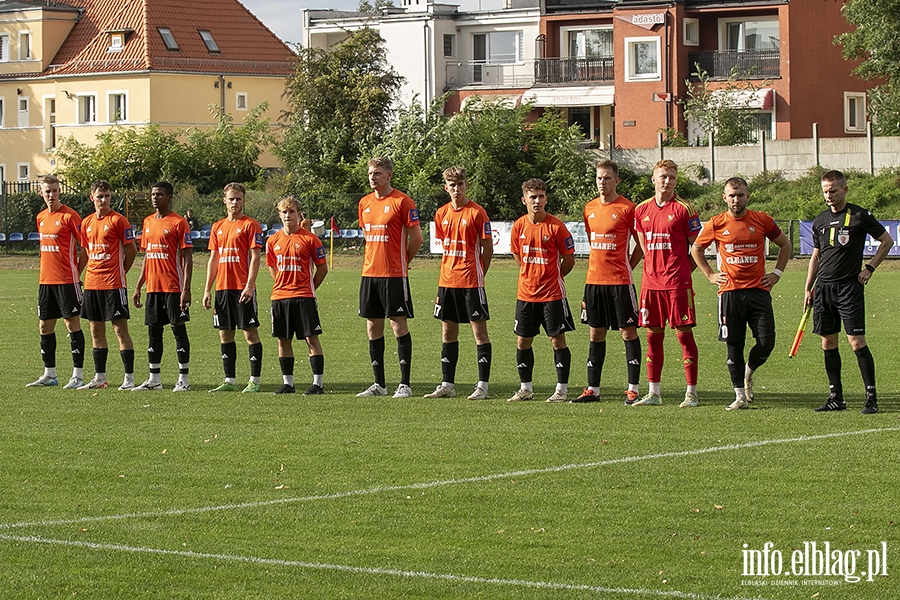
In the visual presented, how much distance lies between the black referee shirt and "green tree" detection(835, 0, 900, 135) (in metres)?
34.9

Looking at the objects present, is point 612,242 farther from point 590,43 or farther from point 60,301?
point 590,43

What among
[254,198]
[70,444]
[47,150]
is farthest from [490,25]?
[70,444]

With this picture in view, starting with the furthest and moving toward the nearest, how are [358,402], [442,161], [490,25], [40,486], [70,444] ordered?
[490,25]
[442,161]
[358,402]
[70,444]
[40,486]

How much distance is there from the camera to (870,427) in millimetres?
11055

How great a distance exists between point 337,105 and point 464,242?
4020cm

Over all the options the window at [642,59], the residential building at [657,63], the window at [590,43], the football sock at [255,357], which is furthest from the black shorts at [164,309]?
the window at [590,43]

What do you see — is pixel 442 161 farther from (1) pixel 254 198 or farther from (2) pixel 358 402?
(2) pixel 358 402

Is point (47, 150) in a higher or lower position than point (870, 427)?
higher

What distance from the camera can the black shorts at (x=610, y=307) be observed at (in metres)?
12.8

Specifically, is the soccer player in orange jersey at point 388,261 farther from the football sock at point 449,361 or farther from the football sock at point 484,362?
the football sock at point 484,362

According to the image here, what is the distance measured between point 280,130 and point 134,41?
910 centimetres

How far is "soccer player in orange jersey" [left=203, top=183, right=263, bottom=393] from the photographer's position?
13953mm

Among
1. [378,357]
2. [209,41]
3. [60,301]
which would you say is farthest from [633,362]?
[209,41]

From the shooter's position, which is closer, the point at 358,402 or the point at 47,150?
the point at 358,402
